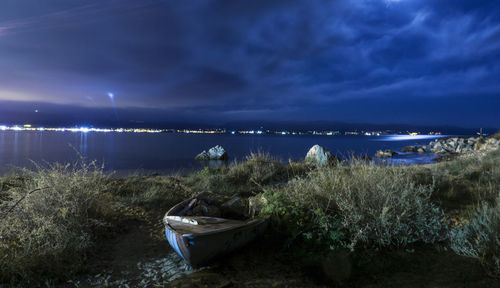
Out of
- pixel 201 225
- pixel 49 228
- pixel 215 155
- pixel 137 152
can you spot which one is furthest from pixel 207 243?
Answer: pixel 137 152

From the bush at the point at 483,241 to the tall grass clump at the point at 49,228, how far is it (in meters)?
6.07

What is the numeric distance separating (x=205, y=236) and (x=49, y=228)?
2.93 metres

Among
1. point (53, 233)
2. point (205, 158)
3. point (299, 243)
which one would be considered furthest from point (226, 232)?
point (205, 158)

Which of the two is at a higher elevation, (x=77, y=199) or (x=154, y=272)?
(x=77, y=199)

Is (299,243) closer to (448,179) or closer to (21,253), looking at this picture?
(21,253)

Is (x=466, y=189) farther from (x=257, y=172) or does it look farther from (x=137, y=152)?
(x=137, y=152)

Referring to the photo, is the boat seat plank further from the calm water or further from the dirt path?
the calm water

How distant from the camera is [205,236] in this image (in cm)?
368

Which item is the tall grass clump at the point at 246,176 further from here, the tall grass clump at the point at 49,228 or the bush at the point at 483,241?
the bush at the point at 483,241

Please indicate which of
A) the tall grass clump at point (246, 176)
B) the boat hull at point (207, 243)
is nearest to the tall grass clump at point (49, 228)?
the boat hull at point (207, 243)

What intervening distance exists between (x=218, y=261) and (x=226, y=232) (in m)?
0.65

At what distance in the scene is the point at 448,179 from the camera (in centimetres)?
864

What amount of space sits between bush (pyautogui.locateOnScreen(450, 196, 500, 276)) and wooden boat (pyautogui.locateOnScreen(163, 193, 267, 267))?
10.6 feet

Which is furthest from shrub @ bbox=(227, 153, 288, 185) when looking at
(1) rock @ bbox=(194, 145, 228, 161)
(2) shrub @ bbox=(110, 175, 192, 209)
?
(1) rock @ bbox=(194, 145, 228, 161)
